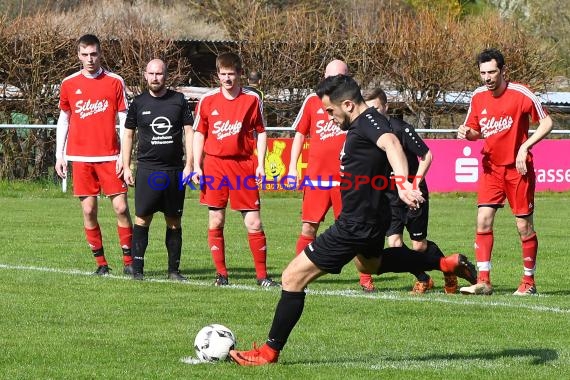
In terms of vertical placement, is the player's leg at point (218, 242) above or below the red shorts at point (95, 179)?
below

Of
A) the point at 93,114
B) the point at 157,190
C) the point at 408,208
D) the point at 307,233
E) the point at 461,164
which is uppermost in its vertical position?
the point at 93,114

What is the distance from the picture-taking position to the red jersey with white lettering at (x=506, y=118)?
34.5 feet

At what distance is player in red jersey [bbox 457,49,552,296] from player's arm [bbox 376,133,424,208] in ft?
12.0

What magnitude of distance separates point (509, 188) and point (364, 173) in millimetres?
3869

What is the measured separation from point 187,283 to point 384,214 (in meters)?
4.27

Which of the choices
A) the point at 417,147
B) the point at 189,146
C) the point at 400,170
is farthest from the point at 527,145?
the point at 400,170

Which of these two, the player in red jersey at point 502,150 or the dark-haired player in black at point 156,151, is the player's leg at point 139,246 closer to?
the dark-haired player in black at point 156,151

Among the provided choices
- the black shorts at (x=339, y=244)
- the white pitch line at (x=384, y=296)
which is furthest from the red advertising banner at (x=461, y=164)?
the black shorts at (x=339, y=244)

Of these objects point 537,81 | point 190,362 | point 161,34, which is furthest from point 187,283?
point 537,81

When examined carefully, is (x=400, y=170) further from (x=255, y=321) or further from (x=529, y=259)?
(x=529, y=259)

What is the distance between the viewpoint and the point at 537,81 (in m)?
31.2

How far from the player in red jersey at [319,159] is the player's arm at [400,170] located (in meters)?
3.88

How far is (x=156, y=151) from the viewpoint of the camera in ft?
37.0

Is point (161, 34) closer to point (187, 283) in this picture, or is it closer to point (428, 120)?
point (428, 120)
